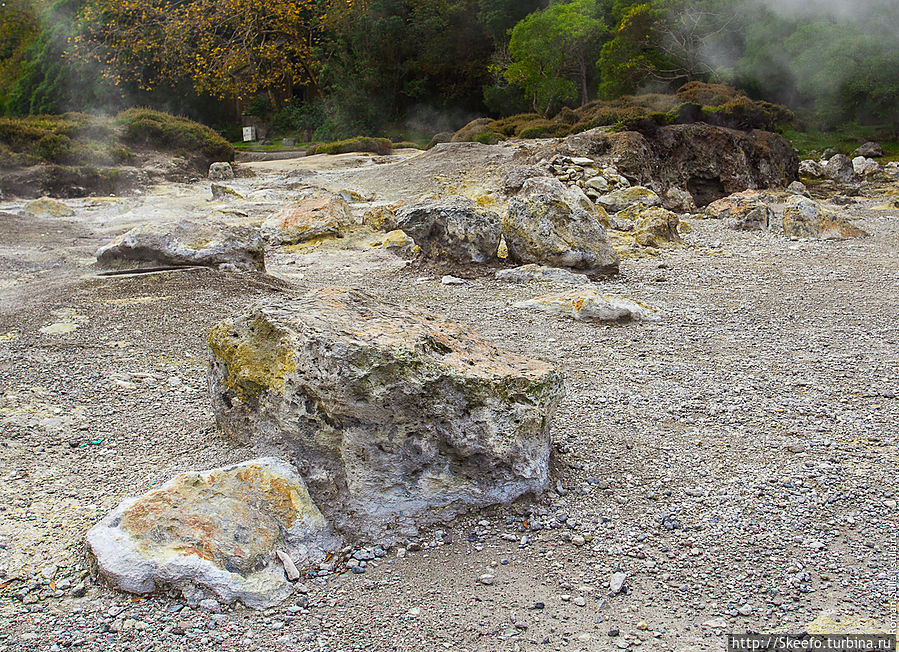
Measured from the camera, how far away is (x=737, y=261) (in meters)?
8.98

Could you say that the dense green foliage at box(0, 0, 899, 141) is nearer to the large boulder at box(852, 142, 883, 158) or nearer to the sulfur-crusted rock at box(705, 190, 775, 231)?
the large boulder at box(852, 142, 883, 158)

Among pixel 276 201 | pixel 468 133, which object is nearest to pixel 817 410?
pixel 276 201

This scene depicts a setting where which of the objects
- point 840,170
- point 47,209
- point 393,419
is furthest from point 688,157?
point 393,419

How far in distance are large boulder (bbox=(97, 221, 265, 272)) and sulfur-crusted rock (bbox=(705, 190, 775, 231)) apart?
27.3 feet

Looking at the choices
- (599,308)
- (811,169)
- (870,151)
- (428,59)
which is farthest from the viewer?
(428,59)

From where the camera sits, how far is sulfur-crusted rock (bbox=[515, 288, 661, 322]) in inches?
234

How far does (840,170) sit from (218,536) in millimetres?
23889

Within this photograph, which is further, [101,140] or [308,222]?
[101,140]

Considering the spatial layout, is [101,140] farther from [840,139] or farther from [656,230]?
[840,139]

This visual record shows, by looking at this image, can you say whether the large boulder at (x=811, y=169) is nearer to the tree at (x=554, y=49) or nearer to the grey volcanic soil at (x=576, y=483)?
the tree at (x=554, y=49)

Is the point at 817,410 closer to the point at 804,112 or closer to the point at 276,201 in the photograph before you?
the point at 276,201

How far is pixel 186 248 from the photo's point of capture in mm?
7184

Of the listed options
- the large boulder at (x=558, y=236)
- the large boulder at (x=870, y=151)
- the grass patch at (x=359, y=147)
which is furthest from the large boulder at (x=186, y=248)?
the large boulder at (x=870, y=151)

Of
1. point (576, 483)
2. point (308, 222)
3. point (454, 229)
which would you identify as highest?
point (454, 229)
